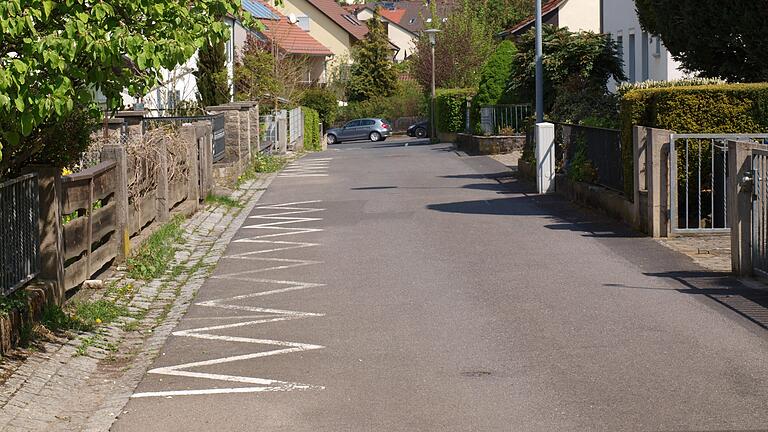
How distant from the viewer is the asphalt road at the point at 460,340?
6664mm

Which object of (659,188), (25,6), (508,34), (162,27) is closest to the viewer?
(25,6)

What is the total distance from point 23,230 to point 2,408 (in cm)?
257

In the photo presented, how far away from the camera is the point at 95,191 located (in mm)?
11922

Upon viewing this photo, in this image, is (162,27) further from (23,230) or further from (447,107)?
(447,107)

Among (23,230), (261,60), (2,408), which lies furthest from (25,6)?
(261,60)

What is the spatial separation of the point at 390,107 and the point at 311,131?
26.0 m

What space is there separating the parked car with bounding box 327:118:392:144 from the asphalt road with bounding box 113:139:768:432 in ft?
173

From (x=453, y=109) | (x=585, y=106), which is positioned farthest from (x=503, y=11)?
(x=585, y=106)

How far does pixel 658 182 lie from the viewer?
48.0ft

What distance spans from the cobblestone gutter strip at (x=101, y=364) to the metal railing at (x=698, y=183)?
581 cm

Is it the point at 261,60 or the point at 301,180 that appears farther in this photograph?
the point at 261,60

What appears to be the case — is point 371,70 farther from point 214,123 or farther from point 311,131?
point 214,123

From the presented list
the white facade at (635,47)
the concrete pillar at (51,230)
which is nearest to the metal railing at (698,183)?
the concrete pillar at (51,230)

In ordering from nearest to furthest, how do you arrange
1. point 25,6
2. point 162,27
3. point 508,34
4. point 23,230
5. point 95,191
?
point 25,6
point 162,27
point 23,230
point 95,191
point 508,34
